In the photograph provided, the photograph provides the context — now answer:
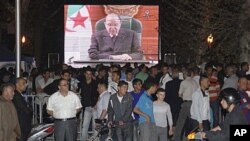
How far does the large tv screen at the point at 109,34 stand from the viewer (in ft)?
116

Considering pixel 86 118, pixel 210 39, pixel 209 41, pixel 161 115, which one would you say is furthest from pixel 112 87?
pixel 209 41

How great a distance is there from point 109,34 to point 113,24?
22.0 inches

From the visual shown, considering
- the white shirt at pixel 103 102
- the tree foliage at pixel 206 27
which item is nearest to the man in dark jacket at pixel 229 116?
the white shirt at pixel 103 102

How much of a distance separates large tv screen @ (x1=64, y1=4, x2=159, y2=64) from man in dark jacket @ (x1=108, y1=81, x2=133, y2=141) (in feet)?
64.7

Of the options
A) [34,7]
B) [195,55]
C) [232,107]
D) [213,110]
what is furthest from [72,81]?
[34,7]

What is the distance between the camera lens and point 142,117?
1532cm

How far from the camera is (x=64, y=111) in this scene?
49.0 feet

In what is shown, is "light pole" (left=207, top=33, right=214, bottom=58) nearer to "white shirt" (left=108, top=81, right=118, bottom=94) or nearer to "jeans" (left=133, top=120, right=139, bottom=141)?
"white shirt" (left=108, top=81, right=118, bottom=94)

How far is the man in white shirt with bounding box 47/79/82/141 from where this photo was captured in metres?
14.9

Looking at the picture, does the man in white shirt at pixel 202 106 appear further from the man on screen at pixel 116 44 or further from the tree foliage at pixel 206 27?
the man on screen at pixel 116 44

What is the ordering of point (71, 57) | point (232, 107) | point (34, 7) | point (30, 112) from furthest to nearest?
point (34, 7) < point (71, 57) < point (30, 112) < point (232, 107)

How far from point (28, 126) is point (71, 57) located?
2134 centimetres

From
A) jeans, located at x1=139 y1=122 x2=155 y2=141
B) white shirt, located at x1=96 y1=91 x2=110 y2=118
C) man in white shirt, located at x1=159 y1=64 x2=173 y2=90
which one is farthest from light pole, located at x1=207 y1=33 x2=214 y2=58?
jeans, located at x1=139 y1=122 x2=155 y2=141

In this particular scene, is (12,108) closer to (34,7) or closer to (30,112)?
(30,112)
